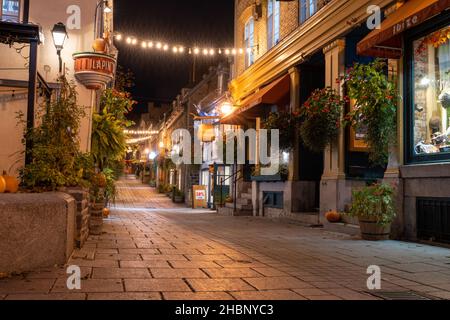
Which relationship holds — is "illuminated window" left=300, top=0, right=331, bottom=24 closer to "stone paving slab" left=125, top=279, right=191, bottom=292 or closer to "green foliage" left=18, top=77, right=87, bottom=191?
"green foliage" left=18, top=77, right=87, bottom=191

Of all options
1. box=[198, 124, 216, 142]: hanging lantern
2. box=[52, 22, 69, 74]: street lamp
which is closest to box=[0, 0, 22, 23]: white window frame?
box=[52, 22, 69, 74]: street lamp

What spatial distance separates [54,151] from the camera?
6938mm

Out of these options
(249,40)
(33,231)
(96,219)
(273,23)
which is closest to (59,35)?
(96,219)

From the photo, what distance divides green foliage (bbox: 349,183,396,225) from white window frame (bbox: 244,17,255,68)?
11.8m

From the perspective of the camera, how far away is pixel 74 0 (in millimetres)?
10391

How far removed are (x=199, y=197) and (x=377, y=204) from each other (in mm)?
17946

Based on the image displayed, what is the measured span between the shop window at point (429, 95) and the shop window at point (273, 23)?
8.11 meters

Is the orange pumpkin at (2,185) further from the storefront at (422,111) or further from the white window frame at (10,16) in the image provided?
the storefront at (422,111)

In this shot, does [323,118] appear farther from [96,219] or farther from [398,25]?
[96,219]

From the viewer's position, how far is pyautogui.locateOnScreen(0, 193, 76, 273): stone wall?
5.27 metres

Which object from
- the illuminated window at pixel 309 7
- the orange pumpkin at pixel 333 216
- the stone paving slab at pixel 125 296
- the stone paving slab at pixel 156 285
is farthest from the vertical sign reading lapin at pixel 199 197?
the stone paving slab at pixel 125 296
